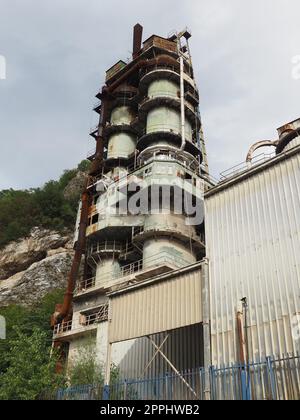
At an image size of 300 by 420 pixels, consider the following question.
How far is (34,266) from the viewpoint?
54.7 metres

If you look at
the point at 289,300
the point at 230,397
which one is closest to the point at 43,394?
the point at 230,397

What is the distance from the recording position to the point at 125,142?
158 ft

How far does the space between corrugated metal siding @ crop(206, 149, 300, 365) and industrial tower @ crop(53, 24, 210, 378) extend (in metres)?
10.3

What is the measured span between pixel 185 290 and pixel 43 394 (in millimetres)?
10193

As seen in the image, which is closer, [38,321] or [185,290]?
[185,290]

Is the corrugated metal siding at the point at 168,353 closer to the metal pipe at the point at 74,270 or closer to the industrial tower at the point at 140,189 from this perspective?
the industrial tower at the point at 140,189

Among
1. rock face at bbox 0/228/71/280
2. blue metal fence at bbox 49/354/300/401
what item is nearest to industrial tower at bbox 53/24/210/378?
blue metal fence at bbox 49/354/300/401

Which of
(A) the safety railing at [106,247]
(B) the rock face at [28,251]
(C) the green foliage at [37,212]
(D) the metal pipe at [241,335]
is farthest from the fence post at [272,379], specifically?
(C) the green foliage at [37,212]

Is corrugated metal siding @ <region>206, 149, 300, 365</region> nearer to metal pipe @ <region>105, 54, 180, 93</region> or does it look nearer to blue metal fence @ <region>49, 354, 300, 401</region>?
blue metal fence @ <region>49, 354, 300, 401</region>

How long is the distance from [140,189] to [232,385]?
916 inches

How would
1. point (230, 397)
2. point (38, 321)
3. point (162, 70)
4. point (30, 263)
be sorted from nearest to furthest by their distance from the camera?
point (230, 397) → point (38, 321) → point (162, 70) → point (30, 263)

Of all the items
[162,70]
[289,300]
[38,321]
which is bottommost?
[289,300]

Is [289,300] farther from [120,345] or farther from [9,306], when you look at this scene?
[9,306]

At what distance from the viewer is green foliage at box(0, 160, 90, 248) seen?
62.5 metres
